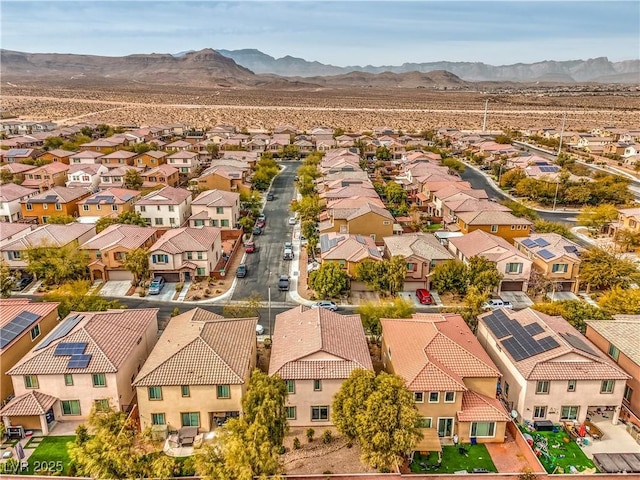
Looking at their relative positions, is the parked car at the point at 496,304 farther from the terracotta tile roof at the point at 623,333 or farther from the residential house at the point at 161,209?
the residential house at the point at 161,209

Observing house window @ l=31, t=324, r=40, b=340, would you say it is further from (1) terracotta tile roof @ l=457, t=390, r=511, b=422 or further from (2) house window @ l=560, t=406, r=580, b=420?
(2) house window @ l=560, t=406, r=580, b=420

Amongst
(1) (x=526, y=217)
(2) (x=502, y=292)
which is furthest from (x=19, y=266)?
(1) (x=526, y=217)

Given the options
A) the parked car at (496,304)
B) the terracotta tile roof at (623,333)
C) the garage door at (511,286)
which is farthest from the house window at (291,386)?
the garage door at (511,286)

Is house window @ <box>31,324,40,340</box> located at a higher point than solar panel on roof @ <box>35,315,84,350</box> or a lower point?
lower

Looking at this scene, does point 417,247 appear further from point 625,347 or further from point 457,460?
point 457,460

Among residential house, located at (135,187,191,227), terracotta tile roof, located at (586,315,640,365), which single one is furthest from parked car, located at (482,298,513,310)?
residential house, located at (135,187,191,227)

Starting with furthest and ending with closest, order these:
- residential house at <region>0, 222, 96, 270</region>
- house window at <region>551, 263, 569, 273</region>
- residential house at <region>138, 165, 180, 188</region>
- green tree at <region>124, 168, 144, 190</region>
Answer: residential house at <region>138, 165, 180, 188</region>, green tree at <region>124, 168, 144, 190</region>, residential house at <region>0, 222, 96, 270</region>, house window at <region>551, 263, 569, 273</region>

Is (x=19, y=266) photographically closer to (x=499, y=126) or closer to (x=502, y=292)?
(x=502, y=292)
